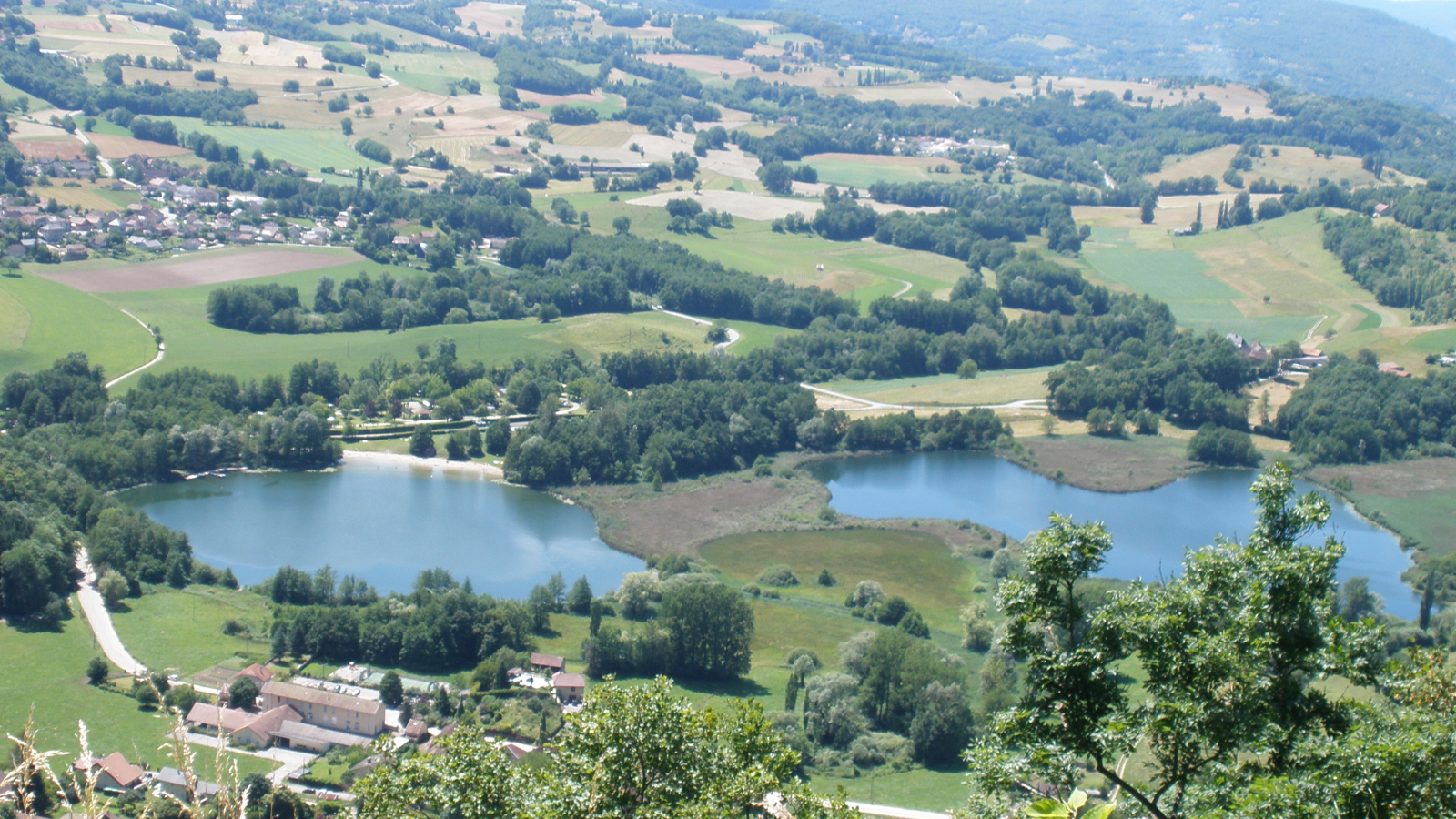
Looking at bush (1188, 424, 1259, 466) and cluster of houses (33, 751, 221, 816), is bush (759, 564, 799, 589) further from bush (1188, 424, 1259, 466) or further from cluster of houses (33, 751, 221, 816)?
bush (1188, 424, 1259, 466)

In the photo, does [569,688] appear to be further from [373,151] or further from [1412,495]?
[373,151]

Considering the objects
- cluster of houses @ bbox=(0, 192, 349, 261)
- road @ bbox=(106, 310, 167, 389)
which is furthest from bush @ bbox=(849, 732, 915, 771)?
cluster of houses @ bbox=(0, 192, 349, 261)

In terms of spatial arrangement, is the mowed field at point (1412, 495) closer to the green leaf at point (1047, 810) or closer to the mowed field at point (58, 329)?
the green leaf at point (1047, 810)

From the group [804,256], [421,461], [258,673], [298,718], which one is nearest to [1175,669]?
[298,718]

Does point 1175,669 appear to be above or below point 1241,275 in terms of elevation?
above

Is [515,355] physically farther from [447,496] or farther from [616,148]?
[616,148]

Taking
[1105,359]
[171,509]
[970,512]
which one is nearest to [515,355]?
[171,509]
